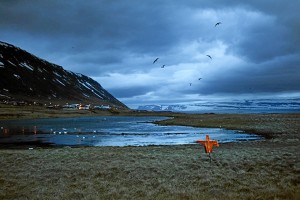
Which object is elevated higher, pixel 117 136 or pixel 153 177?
pixel 153 177

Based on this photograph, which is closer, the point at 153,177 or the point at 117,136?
the point at 153,177

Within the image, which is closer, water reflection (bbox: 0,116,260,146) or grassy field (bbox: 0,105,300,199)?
grassy field (bbox: 0,105,300,199)

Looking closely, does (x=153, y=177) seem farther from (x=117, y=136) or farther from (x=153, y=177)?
(x=117, y=136)

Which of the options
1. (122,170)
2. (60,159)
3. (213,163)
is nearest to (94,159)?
(60,159)

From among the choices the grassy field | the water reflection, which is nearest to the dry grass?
the grassy field

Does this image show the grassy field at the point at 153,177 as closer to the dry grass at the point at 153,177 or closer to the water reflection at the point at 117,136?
the dry grass at the point at 153,177

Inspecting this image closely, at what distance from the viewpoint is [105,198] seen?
15250mm

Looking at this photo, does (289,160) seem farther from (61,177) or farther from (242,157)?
(61,177)

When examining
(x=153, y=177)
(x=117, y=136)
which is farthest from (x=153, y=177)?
(x=117, y=136)

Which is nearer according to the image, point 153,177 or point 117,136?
point 153,177

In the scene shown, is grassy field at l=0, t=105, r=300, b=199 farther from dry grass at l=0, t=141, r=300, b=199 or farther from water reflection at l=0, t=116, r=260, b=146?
water reflection at l=0, t=116, r=260, b=146

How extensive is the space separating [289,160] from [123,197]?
1206cm

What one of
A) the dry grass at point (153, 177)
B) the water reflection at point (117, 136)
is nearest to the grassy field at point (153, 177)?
the dry grass at point (153, 177)

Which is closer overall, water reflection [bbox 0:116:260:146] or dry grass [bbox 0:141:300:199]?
dry grass [bbox 0:141:300:199]
